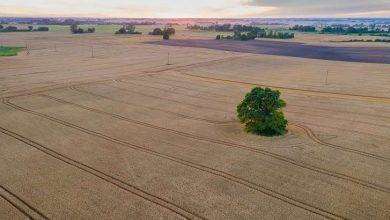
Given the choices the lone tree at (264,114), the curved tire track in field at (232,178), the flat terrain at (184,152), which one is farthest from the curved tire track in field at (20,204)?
the lone tree at (264,114)

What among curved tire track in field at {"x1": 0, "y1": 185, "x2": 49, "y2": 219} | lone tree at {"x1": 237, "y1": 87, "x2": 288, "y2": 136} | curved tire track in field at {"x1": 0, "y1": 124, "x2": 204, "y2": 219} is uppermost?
lone tree at {"x1": 237, "y1": 87, "x2": 288, "y2": 136}

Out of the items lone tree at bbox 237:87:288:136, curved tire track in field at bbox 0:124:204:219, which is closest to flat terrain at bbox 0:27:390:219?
curved tire track in field at bbox 0:124:204:219

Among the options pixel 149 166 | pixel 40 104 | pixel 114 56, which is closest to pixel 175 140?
pixel 149 166

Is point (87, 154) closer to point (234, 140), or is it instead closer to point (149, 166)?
point (149, 166)

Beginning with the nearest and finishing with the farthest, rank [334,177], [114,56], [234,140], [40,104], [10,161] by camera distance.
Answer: [334,177] → [10,161] → [234,140] → [40,104] → [114,56]

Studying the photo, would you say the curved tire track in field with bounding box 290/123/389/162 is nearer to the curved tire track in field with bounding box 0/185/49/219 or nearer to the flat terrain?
the flat terrain

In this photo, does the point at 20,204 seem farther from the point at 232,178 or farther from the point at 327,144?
the point at 327,144

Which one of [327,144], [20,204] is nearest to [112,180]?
[20,204]
